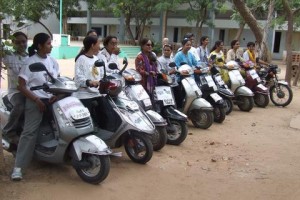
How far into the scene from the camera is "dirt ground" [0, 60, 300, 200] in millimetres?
3922

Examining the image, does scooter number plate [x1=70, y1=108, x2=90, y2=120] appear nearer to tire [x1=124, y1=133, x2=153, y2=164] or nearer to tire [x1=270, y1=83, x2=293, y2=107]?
tire [x1=124, y1=133, x2=153, y2=164]

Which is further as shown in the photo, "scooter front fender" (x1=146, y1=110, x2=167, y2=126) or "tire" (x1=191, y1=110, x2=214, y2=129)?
"tire" (x1=191, y1=110, x2=214, y2=129)

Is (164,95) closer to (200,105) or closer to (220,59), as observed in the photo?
(200,105)

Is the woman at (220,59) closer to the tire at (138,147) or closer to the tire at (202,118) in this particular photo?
the tire at (202,118)

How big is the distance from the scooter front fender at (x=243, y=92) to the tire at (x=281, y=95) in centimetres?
142

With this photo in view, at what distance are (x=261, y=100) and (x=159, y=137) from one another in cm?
510

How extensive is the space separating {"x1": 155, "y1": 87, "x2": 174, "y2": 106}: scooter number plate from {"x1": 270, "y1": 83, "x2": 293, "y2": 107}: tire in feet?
15.8

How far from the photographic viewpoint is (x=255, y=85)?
31.1ft

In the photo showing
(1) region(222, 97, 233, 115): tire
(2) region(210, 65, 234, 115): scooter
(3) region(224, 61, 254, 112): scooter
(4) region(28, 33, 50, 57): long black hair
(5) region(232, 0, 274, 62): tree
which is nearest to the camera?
(4) region(28, 33, 50, 57): long black hair

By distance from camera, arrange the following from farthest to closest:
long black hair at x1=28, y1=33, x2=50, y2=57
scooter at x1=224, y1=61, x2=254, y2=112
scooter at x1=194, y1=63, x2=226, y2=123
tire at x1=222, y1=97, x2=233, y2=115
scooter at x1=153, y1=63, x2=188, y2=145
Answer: scooter at x1=224, y1=61, x2=254, y2=112 < tire at x1=222, y1=97, x2=233, y2=115 < scooter at x1=194, y1=63, x2=226, y2=123 < scooter at x1=153, y1=63, x2=188, y2=145 < long black hair at x1=28, y1=33, x2=50, y2=57

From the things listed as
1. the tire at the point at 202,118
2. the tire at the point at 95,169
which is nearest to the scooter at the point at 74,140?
the tire at the point at 95,169

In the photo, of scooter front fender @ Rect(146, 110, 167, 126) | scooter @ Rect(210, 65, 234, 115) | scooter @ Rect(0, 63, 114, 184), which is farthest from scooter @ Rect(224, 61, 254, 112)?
scooter @ Rect(0, 63, 114, 184)

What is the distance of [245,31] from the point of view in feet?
105

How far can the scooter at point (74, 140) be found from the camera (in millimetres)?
3920
